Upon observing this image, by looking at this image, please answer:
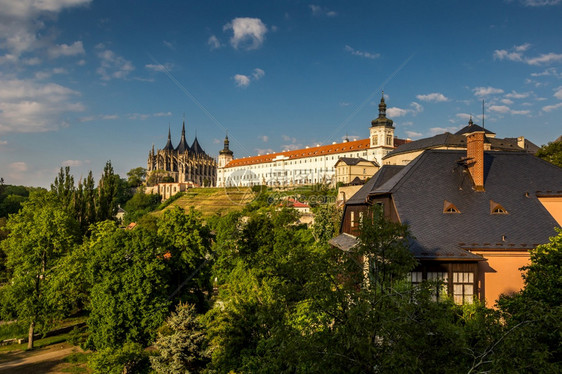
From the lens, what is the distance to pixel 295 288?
7641 mm

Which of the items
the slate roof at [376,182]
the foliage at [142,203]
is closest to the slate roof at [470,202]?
the slate roof at [376,182]

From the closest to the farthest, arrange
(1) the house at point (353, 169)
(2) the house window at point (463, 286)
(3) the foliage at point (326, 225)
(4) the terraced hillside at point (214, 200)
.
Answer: (2) the house window at point (463, 286) < (3) the foliage at point (326, 225) < (1) the house at point (353, 169) < (4) the terraced hillside at point (214, 200)

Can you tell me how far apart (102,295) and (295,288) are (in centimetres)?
1734

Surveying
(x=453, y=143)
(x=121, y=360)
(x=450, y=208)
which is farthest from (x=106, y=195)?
(x=453, y=143)

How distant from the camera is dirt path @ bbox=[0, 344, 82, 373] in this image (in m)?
21.5

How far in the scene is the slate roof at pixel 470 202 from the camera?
15350 mm

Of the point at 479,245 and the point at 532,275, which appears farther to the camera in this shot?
the point at 479,245

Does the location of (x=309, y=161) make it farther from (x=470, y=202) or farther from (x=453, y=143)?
(x=470, y=202)

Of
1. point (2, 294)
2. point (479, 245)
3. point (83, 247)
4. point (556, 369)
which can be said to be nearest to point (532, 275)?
point (479, 245)

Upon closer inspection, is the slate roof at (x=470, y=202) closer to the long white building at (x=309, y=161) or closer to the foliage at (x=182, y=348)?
the foliage at (x=182, y=348)

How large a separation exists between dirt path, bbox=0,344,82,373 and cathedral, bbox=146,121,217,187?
15069 centimetres

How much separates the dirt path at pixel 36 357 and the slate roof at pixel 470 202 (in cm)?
2109

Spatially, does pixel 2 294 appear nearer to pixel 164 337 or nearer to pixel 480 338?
pixel 164 337

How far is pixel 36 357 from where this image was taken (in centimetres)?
2342
